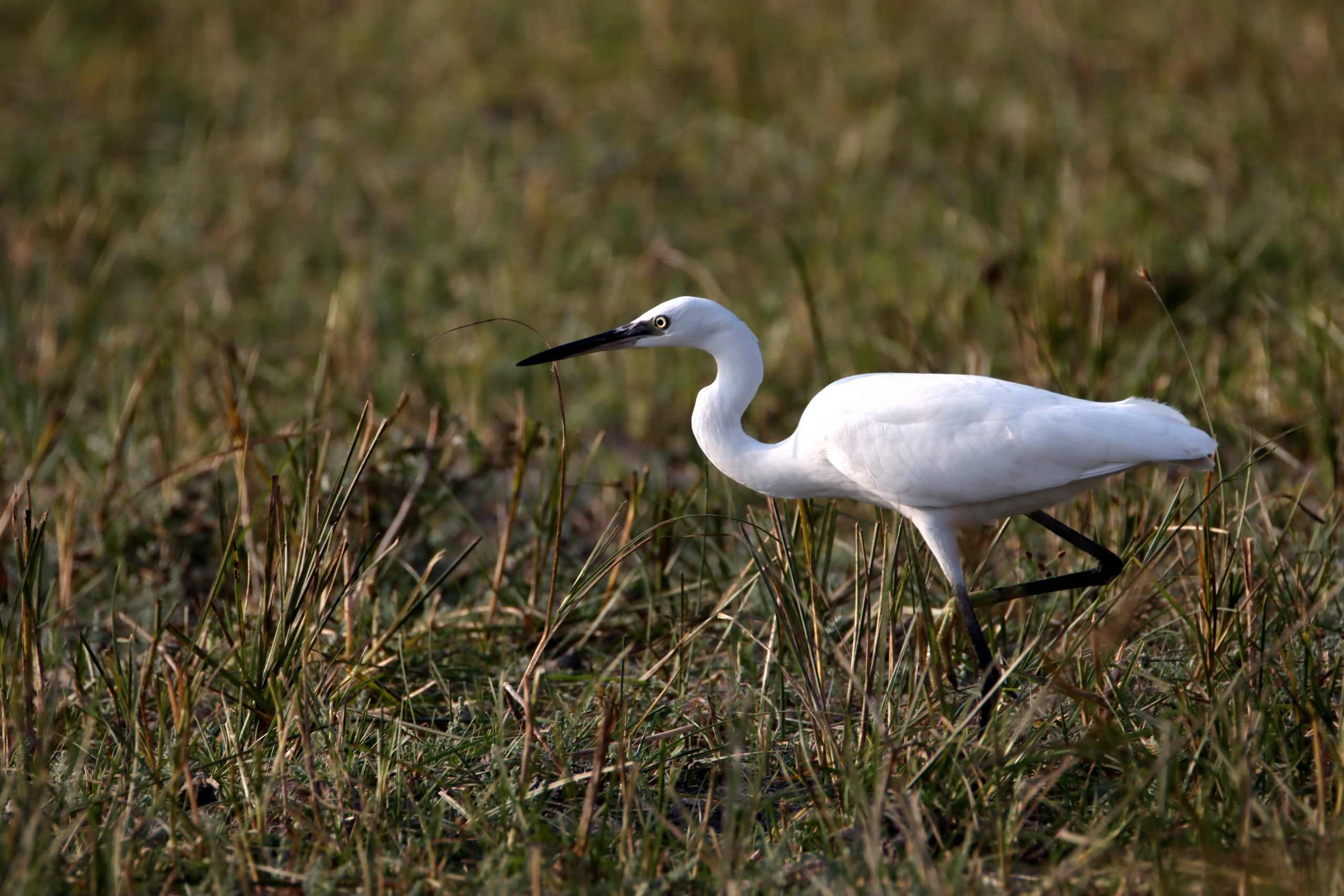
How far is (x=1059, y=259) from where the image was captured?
184 inches

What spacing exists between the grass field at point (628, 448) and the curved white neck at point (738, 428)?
0.18m

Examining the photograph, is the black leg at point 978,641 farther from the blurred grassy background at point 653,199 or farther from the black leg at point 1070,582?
the blurred grassy background at point 653,199

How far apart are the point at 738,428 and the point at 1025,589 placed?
0.70 m

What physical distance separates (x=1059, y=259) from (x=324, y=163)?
3890 mm

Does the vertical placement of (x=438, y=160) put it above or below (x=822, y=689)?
above

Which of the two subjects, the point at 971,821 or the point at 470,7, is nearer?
the point at 971,821

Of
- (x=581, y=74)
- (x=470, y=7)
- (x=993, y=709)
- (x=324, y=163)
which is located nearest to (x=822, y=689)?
(x=993, y=709)

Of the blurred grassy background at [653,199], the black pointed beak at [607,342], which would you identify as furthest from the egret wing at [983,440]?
the blurred grassy background at [653,199]

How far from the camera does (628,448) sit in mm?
4699

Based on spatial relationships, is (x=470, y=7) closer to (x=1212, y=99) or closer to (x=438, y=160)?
(x=438, y=160)

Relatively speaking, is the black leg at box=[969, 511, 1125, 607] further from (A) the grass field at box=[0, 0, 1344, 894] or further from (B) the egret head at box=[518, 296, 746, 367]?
(B) the egret head at box=[518, 296, 746, 367]

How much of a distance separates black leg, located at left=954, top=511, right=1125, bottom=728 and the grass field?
0.20 feet

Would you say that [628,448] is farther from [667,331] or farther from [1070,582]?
[1070,582]

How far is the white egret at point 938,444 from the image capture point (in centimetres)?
264
